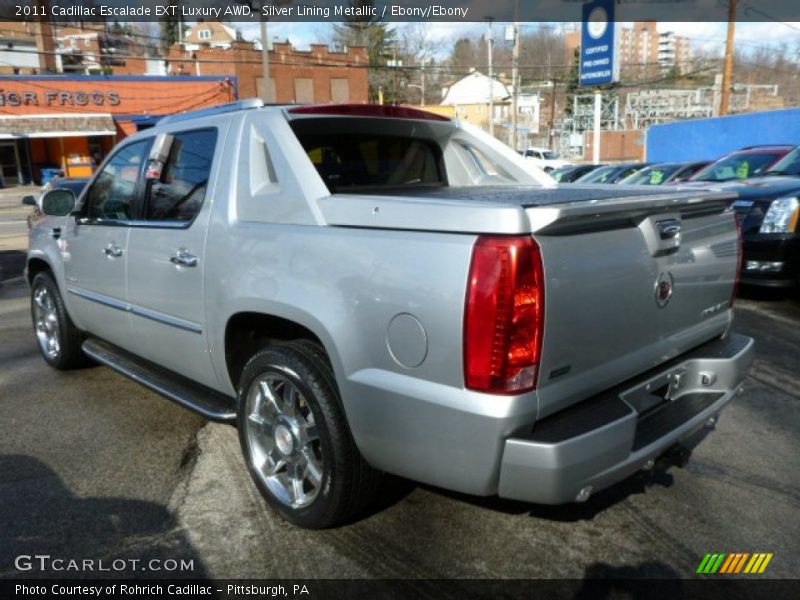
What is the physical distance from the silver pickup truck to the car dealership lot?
0.27 meters

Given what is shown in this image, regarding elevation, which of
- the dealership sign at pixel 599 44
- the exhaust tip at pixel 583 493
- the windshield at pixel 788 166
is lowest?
the exhaust tip at pixel 583 493

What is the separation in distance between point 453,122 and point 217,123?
1541mm

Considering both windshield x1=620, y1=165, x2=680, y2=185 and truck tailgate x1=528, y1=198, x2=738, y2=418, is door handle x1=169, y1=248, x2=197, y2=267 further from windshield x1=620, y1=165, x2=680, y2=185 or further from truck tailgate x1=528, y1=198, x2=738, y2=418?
windshield x1=620, y1=165, x2=680, y2=185

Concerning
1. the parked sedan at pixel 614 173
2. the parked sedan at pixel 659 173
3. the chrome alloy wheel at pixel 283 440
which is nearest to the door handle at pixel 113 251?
the chrome alloy wheel at pixel 283 440

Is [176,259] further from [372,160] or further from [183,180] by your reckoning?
[372,160]

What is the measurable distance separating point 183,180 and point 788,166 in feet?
26.0

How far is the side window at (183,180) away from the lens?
3512mm

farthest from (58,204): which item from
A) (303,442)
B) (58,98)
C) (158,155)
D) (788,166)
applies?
(58,98)

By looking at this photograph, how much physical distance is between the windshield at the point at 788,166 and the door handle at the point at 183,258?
781 cm

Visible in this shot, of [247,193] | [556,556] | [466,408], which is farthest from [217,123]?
[556,556]

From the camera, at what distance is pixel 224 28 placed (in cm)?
8438

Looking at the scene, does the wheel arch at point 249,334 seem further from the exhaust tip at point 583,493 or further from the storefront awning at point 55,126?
the storefront awning at point 55,126

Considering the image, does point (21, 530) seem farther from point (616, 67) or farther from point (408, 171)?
point (616, 67)

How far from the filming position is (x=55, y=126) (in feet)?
116
